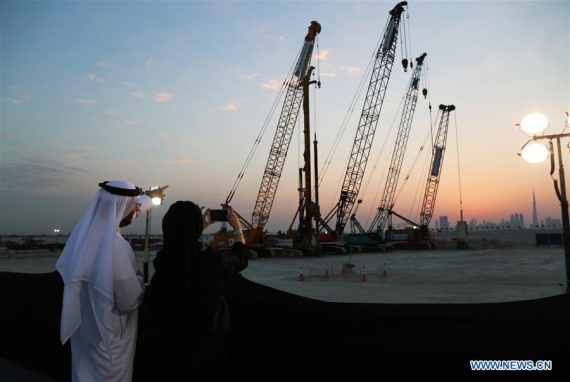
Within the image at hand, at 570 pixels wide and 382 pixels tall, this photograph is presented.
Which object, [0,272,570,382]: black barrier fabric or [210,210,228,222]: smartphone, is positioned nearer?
[0,272,570,382]: black barrier fabric

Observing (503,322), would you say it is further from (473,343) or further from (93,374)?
(93,374)

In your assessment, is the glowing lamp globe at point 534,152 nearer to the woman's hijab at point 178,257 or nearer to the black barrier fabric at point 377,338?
the black barrier fabric at point 377,338

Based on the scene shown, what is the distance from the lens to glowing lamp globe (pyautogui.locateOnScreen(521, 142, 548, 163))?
4.37 meters

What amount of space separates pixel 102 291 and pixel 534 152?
15.6 ft

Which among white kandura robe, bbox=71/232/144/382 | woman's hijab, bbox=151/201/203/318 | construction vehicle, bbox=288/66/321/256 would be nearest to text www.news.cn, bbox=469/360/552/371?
woman's hijab, bbox=151/201/203/318

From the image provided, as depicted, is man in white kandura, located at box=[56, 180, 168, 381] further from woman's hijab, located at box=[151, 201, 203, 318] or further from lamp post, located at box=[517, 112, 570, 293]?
lamp post, located at box=[517, 112, 570, 293]

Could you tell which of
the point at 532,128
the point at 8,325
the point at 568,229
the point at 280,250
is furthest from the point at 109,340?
the point at 280,250

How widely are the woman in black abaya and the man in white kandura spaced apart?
0.62 feet

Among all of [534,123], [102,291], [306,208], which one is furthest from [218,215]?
[306,208]

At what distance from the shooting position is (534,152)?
4.43 meters

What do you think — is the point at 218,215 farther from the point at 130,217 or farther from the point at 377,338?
the point at 377,338

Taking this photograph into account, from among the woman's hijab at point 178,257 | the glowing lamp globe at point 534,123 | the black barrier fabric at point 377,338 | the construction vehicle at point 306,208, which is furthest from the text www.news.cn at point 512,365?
the construction vehicle at point 306,208

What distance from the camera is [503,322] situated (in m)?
1.52

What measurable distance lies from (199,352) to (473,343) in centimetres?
121
